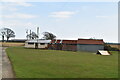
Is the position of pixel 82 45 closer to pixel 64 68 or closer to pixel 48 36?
pixel 64 68

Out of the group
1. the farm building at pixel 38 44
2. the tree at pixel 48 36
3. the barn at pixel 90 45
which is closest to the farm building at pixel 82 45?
the barn at pixel 90 45

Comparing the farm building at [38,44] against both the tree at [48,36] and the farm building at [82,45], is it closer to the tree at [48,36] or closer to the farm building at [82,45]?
the farm building at [82,45]

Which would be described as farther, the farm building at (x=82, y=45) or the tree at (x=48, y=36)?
the tree at (x=48, y=36)

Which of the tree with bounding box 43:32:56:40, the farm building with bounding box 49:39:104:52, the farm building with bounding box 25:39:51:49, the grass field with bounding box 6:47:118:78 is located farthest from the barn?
the tree with bounding box 43:32:56:40

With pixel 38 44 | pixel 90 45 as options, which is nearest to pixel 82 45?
pixel 90 45

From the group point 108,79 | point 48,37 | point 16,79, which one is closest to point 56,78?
point 16,79

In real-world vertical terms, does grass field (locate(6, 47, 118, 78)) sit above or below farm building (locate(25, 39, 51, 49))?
below

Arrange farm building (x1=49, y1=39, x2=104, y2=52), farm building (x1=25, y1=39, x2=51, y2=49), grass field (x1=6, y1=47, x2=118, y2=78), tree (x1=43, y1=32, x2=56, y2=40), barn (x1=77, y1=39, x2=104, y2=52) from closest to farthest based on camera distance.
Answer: grass field (x1=6, y1=47, x2=118, y2=78)
barn (x1=77, y1=39, x2=104, y2=52)
farm building (x1=49, y1=39, x2=104, y2=52)
farm building (x1=25, y1=39, x2=51, y2=49)
tree (x1=43, y1=32, x2=56, y2=40)

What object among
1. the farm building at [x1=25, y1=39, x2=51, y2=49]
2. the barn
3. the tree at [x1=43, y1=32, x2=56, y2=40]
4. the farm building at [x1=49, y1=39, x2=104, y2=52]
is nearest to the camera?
the barn

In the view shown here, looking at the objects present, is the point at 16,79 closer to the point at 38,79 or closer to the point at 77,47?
the point at 38,79

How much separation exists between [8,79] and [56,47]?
47.8 meters

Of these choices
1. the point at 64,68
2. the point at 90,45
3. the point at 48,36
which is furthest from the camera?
the point at 48,36

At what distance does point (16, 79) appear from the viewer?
1051cm

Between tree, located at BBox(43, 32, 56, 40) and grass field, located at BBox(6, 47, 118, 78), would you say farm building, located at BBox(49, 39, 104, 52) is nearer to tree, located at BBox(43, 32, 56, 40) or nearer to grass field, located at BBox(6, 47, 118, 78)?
grass field, located at BBox(6, 47, 118, 78)
